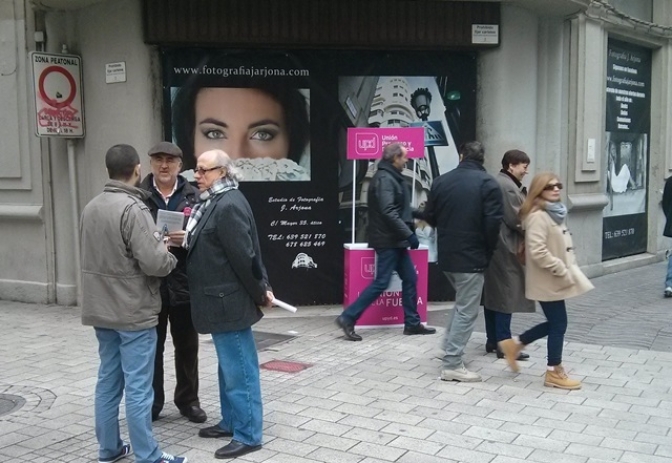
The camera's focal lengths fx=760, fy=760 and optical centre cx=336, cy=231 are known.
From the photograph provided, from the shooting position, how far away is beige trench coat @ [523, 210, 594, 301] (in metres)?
5.68

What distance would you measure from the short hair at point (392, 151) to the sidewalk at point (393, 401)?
5.82ft

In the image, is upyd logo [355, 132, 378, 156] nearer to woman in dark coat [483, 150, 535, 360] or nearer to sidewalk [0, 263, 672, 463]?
woman in dark coat [483, 150, 535, 360]

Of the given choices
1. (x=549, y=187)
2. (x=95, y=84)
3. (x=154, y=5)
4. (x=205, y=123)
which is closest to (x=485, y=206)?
(x=549, y=187)

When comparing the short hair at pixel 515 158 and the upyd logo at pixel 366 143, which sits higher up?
the upyd logo at pixel 366 143

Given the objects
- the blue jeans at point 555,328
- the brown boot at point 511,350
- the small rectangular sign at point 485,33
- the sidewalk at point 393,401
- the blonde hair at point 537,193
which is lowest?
the sidewalk at point 393,401

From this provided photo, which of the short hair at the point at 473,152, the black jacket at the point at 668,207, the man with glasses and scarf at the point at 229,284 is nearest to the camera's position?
the man with glasses and scarf at the point at 229,284

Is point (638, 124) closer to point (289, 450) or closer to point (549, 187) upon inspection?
point (549, 187)

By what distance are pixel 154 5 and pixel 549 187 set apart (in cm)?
492

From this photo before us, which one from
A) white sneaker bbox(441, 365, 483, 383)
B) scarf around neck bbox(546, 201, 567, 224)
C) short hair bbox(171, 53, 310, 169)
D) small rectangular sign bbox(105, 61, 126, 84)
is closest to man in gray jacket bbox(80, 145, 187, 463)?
white sneaker bbox(441, 365, 483, 383)

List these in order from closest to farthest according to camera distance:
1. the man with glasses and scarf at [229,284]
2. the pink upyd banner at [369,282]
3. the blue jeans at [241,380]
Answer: the man with glasses and scarf at [229,284] < the blue jeans at [241,380] < the pink upyd banner at [369,282]

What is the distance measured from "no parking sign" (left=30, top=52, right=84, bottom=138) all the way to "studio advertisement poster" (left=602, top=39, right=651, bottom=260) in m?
7.74

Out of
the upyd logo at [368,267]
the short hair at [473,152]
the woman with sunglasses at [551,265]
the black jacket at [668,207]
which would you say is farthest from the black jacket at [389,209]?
the black jacket at [668,207]

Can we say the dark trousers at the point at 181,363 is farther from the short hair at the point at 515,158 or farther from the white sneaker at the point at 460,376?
the short hair at the point at 515,158

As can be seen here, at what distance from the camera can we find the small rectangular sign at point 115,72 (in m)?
8.58
